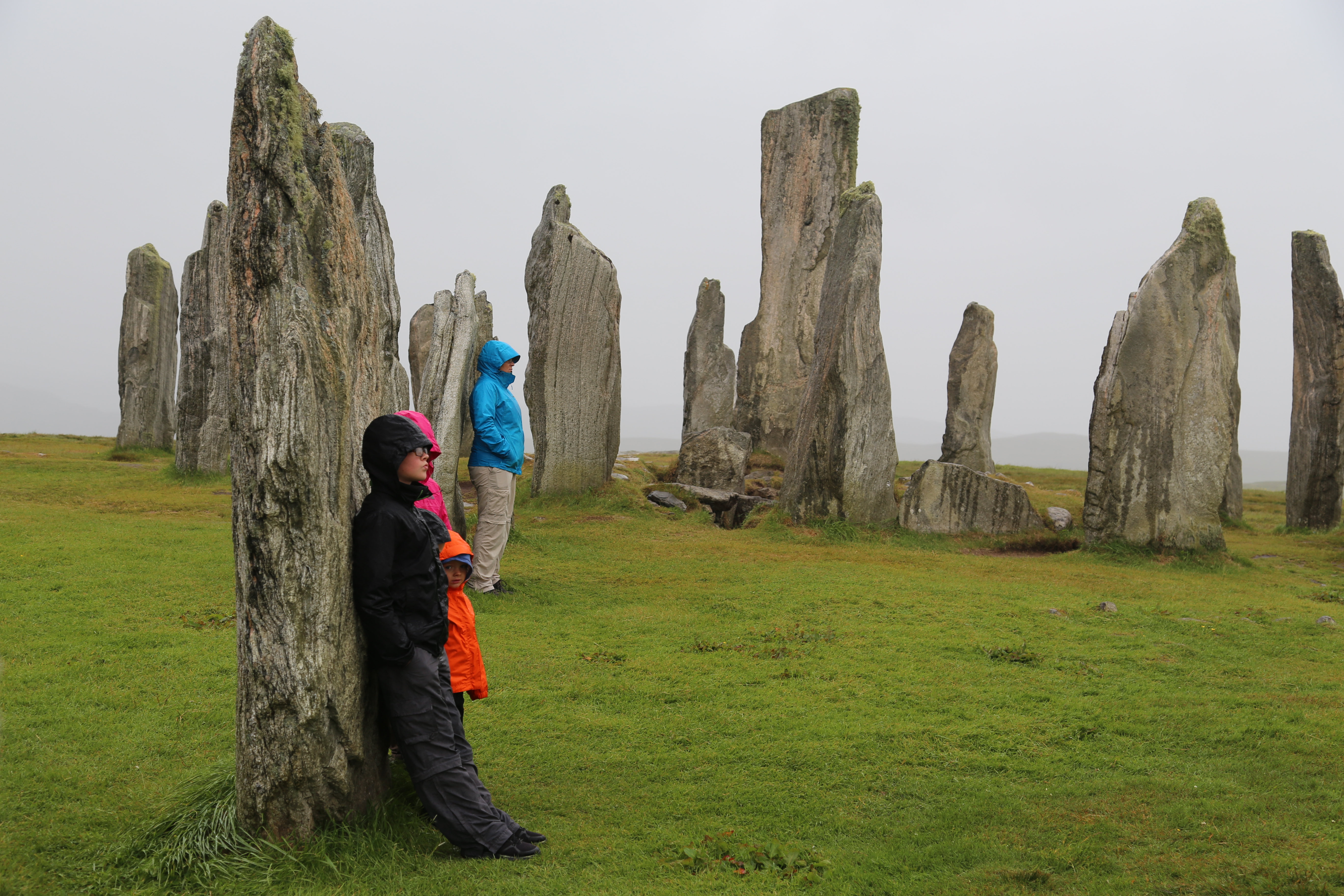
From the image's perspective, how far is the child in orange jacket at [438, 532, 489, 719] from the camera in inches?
182

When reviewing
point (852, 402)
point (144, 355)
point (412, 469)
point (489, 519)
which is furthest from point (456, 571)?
point (144, 355)

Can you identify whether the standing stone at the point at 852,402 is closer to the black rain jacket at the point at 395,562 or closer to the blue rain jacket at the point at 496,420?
the blue rain jacket at the point at 496,420

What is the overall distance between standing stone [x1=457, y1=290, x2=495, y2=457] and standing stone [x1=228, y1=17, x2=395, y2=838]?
16.2 ft

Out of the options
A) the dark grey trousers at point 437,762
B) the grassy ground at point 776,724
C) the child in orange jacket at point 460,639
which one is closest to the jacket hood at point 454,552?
the child in orange jacket at point 460,639

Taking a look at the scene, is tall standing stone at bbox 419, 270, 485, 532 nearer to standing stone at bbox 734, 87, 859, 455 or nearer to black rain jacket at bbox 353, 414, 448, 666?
black rain jacket at bbox 353, 414, 448, 666

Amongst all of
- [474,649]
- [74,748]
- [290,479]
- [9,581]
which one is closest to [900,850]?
[474,649]

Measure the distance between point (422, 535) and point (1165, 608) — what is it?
26.3 ft

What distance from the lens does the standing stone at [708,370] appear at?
Result: 77.9ft

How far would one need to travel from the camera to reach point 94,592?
8133 millimetres

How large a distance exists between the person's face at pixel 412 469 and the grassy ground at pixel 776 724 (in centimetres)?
152

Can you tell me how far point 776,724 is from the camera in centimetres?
601

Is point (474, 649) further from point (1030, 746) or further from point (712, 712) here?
point (1030, 746)

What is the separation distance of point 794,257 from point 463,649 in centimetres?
1874

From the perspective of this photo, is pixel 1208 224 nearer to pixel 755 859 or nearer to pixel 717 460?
pixel 717 460
